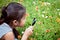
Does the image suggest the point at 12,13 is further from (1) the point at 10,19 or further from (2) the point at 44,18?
(2) the point at 44,18

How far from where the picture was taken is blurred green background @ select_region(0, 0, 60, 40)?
388 cm

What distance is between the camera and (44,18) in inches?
168

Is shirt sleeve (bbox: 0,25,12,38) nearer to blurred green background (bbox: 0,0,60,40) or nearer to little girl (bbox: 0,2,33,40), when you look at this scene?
little girl (bbox: 0,2,33,40)

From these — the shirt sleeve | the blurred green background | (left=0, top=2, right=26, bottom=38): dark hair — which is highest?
(left=0, top=2, right=26, bottom=38): dark hair

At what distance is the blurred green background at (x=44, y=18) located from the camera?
388 centimetres

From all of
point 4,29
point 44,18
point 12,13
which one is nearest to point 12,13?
point 12,13

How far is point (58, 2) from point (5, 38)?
82.5 inches

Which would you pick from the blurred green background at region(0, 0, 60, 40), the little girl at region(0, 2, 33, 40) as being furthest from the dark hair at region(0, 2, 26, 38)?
the blurred green background at region(0, 0, 60, 40)

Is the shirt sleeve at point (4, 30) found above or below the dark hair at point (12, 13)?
below

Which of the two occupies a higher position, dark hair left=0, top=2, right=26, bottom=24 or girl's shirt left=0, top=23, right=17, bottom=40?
dark hair left=0, top=2, right=26, bottom=24

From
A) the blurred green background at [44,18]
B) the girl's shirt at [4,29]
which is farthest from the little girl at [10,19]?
the blurred green background at [44,18]

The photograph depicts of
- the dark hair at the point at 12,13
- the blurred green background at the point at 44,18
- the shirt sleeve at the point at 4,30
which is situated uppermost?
the dark hair at the point at 12,13

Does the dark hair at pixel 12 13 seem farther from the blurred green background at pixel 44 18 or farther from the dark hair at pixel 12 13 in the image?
the blurred green background at pixel 44 18

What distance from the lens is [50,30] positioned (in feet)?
13.0
